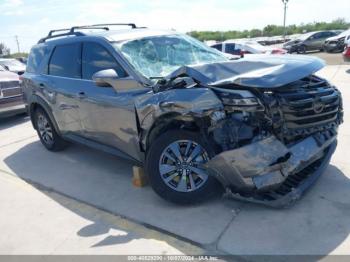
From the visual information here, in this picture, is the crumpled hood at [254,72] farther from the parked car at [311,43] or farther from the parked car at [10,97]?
the parked car at [311,43]

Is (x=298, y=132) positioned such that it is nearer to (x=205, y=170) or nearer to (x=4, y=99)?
(x=205, y=170)

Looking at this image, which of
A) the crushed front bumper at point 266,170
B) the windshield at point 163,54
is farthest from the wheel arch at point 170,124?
the windshield at point 163,54

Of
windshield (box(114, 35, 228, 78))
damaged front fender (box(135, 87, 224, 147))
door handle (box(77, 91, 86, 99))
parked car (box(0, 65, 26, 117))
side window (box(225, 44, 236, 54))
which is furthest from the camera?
side window (box(225, 44, 236, 54))

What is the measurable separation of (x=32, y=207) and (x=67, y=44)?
238 centimetres

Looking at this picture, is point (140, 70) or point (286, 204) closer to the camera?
point (286, 204)

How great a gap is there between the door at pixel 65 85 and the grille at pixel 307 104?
2.72 metres

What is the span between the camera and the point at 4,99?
28.4 feet

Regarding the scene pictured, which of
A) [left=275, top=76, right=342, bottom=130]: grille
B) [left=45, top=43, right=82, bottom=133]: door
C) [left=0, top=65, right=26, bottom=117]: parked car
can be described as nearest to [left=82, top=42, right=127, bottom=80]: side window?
[left=45, top=43, right=82, bottom=133]: door

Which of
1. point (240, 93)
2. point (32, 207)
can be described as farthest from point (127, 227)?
point (240, 93)

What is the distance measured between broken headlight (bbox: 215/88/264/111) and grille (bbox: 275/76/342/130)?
0.91 ft

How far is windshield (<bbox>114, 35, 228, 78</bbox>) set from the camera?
14.2 ft

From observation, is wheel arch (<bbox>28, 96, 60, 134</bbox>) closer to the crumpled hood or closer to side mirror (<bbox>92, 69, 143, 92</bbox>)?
side mirror (<bbox>92, 69, 143, 92</bbox>)

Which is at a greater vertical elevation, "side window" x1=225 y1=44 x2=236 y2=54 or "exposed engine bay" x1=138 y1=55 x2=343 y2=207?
"exposed engine bay" x1=138 y1=55 x2=343 y2=207

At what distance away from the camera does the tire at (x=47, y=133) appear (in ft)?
19.6
